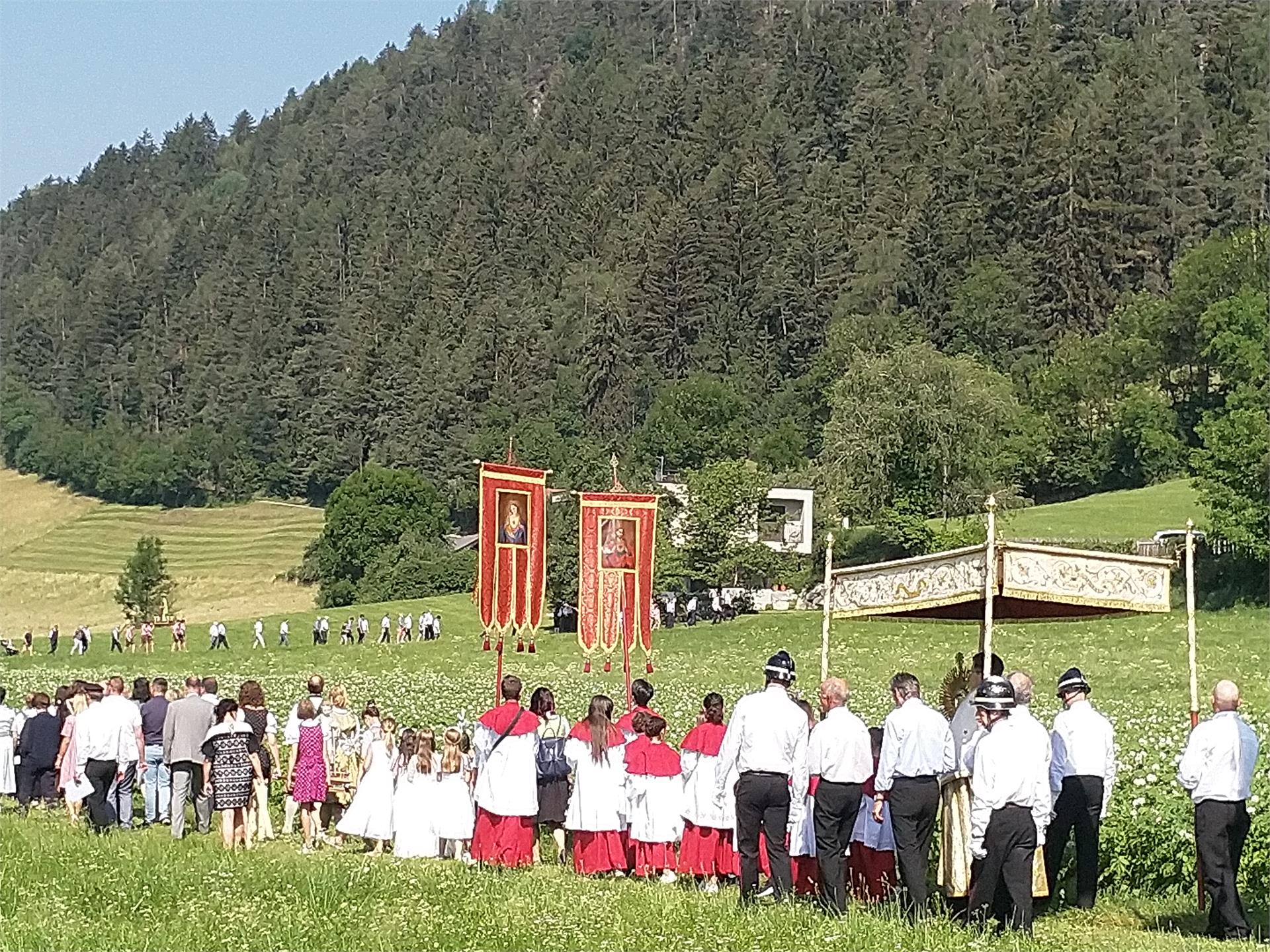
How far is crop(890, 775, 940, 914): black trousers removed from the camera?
12891 millimetres

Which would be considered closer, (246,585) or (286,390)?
(246,585)

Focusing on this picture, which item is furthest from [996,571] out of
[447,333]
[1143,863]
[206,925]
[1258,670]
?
[447,333]

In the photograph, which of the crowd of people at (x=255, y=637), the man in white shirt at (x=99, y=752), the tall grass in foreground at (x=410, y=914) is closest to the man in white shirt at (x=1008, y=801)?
the tall grass in foreground at (x=410, y=914)

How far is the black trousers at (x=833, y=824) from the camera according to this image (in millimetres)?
13158

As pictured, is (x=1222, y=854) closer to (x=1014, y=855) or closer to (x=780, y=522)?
(x=1014, y=855)

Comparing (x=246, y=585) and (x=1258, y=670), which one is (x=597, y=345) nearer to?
(x=246, y=585)

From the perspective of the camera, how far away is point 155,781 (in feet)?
63.1

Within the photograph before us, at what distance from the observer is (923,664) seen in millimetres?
43688

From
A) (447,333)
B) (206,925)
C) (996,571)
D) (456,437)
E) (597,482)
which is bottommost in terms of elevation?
(206,925)

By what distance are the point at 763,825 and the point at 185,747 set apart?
22.6 ft

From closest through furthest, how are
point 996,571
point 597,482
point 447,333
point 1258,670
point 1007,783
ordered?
1. point 1007,783
2. point 996,571
3. point 1258,670
4. point 597,482
5. point 447,333

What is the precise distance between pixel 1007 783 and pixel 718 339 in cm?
12165

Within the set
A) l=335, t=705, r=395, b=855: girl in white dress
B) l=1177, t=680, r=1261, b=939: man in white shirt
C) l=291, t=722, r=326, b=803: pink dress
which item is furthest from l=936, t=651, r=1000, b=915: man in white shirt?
l=291, t=722, r=326, b=803: pink dress

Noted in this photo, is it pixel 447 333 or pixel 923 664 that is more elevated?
pixel 447 333
